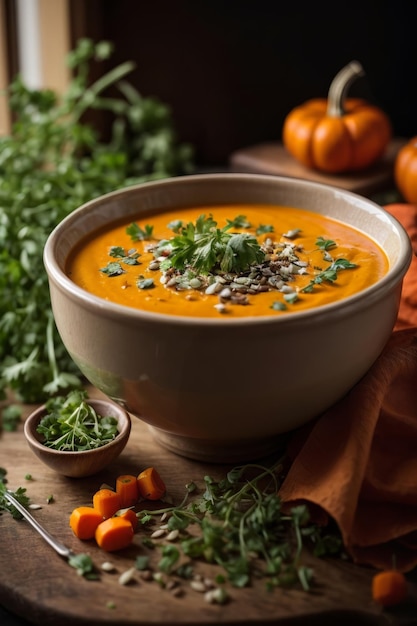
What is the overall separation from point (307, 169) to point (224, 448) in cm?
147

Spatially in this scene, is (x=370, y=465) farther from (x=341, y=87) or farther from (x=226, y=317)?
(x=341, y=87)

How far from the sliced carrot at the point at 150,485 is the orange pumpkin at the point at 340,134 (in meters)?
1.51

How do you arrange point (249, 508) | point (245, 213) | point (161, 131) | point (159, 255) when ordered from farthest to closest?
1. point (161, 131)
2. point (245, 213)
3. point (159, 255)
4. point (249, 508)

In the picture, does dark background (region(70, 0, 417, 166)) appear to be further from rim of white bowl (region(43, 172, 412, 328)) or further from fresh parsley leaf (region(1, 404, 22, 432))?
fresh parsley leaf (region(1, 404, 22, 432))

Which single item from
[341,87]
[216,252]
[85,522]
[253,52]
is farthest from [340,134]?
[85,522]

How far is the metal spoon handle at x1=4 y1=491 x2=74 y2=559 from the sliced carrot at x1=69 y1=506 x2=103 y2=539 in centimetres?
4

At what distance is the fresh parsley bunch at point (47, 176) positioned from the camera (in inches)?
94.7

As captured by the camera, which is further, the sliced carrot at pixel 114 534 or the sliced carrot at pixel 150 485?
the sliced carrot at pixel 150 485

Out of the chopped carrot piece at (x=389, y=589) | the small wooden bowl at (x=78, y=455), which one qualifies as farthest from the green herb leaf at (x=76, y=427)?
the chopped carrot piece at (x=389, y=589)

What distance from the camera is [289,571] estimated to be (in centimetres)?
168

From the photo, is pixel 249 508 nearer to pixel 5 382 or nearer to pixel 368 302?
pixel 368 302

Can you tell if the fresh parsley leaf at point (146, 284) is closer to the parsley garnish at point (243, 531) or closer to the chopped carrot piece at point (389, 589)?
the parsley garnish at point (243, 531)

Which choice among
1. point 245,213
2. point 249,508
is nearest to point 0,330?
point 245,213

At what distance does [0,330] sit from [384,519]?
1200 millimetres
